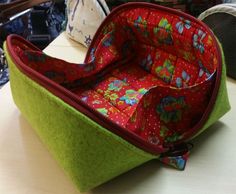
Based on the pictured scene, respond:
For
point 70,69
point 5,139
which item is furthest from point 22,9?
point 5,139

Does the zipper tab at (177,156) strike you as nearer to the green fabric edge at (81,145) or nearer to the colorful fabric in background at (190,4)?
the green fabric edge at (81,145)

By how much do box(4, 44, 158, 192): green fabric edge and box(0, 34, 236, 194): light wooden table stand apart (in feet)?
0.12

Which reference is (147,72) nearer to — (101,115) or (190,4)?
(190,4)

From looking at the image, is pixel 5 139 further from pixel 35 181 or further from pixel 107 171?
pixel 107 171

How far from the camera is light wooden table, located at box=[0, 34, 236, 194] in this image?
49cm

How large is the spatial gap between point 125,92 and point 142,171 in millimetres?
258

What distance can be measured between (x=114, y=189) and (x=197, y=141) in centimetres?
18

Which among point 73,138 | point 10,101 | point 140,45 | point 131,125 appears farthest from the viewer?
point 140,45

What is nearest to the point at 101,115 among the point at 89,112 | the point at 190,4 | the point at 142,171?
the point at 89,112

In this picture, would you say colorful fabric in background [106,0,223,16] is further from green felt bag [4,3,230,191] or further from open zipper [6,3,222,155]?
open zipper [6,3,222,155]

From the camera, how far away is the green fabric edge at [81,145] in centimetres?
42

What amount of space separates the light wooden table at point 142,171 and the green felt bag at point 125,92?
0.03 metres

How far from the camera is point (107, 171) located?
45cm

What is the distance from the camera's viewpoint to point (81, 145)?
42 centimetres
